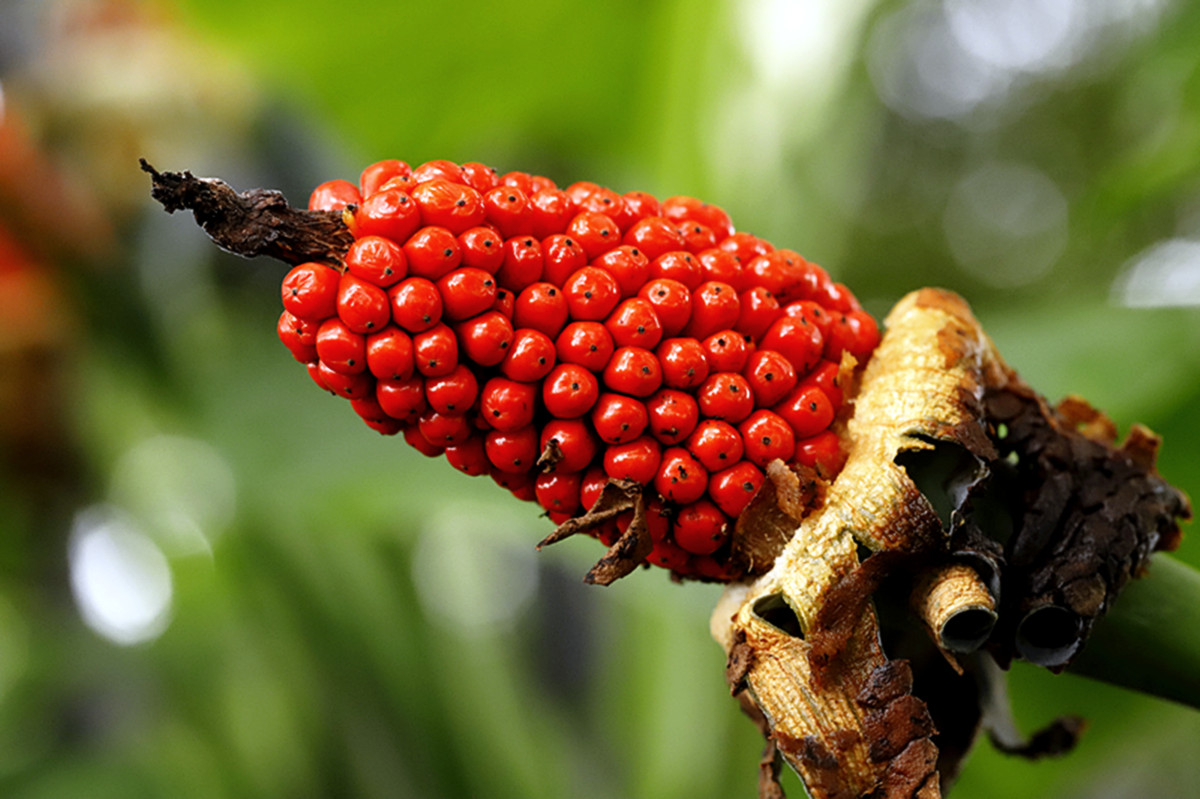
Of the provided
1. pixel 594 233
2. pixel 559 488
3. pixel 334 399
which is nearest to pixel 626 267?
pixel 594 233

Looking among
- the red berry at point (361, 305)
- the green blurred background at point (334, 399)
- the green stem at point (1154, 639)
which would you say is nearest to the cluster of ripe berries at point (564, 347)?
the red berry at point (361, 305)

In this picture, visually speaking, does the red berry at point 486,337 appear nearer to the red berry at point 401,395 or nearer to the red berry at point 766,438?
the red berry at point 401,395

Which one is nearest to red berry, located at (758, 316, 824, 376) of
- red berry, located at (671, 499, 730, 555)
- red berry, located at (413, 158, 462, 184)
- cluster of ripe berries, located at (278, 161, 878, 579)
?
cluster of ripe berries, located at (278, 161, 878, 579)

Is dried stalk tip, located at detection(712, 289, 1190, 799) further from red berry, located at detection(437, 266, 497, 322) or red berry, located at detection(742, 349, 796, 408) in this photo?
red berry, located at detection(437, 266, 497, 322)

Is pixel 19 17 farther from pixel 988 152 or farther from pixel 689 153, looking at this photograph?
pixel 988 152

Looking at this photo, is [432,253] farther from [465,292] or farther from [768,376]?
[768,376]
